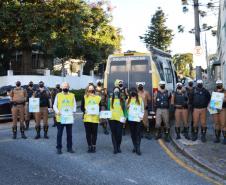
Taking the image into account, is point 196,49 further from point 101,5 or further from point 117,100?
point 101,5

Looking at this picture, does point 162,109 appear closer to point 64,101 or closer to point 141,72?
point 141,72

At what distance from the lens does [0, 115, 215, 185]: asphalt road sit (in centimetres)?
777

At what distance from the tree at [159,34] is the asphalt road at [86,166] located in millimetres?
55560

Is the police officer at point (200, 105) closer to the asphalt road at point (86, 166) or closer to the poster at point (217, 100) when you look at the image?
the poster at point (217, 100)

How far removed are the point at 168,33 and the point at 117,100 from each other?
57.6m

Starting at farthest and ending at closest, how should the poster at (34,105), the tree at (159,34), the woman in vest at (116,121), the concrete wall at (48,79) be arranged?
the tree at (159,34) < the concrete wall at (48,79) < the poster at (34,105) < the woman in vest at (116,121)

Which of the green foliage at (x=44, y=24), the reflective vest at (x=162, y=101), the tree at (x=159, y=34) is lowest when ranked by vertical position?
the reflective vest at (x=162, y=101)

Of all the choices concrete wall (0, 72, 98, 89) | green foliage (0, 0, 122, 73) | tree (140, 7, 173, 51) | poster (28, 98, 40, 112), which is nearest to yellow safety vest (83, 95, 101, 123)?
poster (28, 98, 40, 112)

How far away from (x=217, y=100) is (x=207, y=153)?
2.06 m

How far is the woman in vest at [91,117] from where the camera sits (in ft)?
34.7

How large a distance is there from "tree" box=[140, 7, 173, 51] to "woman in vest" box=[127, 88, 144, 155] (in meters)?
56.1

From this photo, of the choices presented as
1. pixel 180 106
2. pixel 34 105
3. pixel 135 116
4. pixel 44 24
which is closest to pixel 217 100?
pixel 180 106

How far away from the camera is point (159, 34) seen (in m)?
66.8

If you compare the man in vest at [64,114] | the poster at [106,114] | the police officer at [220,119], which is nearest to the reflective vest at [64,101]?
the man in vest at [64,114]
